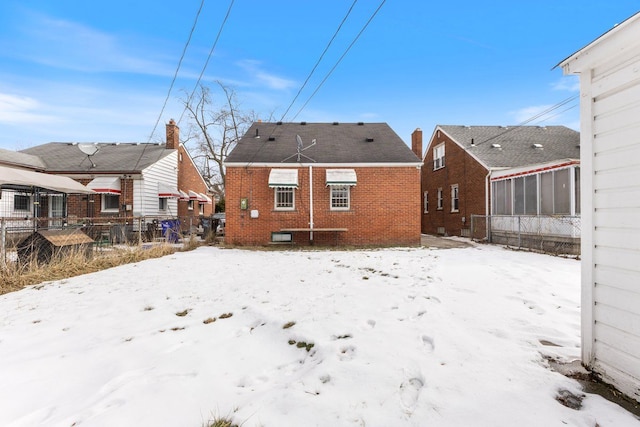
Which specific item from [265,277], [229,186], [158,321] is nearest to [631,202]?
[158,321]

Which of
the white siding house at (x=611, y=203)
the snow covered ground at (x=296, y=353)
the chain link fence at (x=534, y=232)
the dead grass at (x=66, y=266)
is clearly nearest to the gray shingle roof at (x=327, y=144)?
the chain link fence at (x=534, y=232)

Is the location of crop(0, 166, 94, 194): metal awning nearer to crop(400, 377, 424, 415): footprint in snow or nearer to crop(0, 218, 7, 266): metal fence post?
crop(0, 218, 7, 266): metal fence post

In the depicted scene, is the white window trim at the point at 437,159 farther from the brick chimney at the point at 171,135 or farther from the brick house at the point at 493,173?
the brick chimney at the point at 171,135

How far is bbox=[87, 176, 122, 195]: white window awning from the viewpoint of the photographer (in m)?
15.6

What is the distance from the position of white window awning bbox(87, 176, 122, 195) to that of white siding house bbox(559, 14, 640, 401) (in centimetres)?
1865

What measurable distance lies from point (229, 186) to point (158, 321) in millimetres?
9689

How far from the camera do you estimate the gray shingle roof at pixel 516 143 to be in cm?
1586

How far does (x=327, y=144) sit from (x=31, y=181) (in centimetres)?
1126

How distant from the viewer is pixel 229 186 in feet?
43.8

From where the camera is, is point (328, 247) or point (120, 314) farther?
point (328, 247)

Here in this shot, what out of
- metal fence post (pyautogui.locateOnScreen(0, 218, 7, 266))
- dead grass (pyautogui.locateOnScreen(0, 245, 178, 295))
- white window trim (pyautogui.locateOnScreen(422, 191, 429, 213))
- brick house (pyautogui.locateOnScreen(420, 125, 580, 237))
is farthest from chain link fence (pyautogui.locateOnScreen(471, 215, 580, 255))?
metal fence post (pyautogui.locateOnScreen(0, 218, 7, 266))

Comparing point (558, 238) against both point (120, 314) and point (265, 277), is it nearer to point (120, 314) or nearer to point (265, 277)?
point (265, 277)

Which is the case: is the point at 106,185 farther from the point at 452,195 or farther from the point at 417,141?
the point at 452,195

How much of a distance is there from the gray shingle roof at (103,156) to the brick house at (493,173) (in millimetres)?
17832
